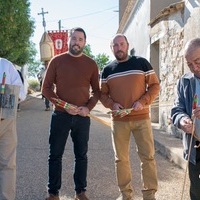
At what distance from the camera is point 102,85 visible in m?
4.40

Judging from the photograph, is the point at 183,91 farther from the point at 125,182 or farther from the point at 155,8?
the point at 155,8

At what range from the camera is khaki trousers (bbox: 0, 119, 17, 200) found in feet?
12.1

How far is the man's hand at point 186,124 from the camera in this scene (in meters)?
2.97

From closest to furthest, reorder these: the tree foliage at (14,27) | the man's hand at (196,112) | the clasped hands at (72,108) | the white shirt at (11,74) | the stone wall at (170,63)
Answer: the man's hand at (196,112) < the white shirt at (11,74) < the clasped hands at (72,108) < the stone wall at (170,63) < the tree foliage at (14,27)

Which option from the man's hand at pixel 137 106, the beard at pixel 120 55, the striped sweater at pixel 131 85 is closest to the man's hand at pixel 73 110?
the striped sweater at pixel 131 85

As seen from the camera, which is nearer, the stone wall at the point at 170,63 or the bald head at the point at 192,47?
the bald head at the point at 192,47

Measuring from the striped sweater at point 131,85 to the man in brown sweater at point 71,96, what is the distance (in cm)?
19

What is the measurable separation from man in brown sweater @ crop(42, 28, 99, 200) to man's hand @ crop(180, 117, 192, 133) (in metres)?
1.40

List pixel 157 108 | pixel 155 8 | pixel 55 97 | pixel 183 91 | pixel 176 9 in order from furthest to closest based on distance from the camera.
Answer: pixel 155 8, pixel 157 108, pixel 176 9, pixel 55 97, pixel 183 91

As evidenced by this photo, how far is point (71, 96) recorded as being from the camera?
4234mm

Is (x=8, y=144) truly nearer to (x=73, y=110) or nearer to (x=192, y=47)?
(x=73, y=110)

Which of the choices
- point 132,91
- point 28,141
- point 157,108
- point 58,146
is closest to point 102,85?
point 132,91

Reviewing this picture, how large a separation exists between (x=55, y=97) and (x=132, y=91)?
0.87 metres

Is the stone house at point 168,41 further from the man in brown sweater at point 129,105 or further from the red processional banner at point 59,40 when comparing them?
the red processional banner at point 59,40
